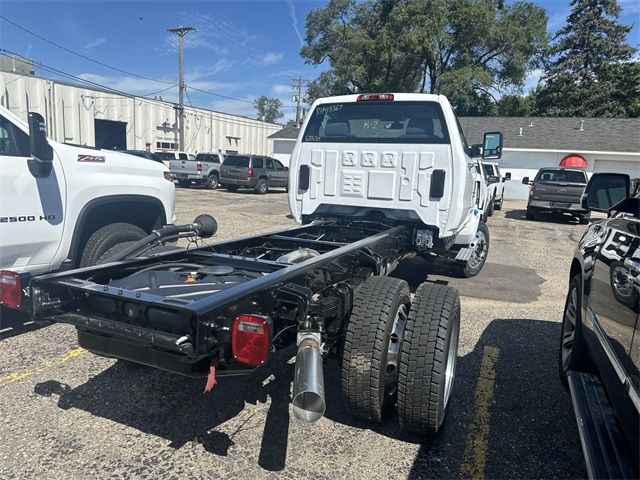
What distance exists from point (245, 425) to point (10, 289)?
5.62 feet

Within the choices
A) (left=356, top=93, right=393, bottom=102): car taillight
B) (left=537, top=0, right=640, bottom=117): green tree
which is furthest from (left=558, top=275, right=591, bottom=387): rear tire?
(left=537, top=0, right=640, bottom=117): green tree

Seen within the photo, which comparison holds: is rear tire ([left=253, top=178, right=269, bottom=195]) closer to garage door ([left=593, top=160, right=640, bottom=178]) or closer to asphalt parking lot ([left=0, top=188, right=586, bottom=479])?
asphalt parking lot ([left=0, top=188, right=586, bottom=479])

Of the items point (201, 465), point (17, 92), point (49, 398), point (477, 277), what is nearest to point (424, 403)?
point (201, 465)

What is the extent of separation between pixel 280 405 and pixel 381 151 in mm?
Answer: 3245

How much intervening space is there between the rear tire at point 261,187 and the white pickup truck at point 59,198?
1784 centimetres

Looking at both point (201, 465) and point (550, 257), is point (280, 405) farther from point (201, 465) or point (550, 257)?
point (550, 257)

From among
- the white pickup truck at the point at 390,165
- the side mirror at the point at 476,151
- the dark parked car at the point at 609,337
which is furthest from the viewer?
the side mirror at the point at 476,151

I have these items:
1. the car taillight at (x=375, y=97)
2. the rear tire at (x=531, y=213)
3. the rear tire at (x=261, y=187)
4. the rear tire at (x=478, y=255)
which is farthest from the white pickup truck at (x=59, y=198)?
the rear tire at (x=261, y=187)

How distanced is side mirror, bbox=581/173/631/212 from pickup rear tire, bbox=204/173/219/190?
2247 cm

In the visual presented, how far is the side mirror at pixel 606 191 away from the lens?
10.9 feet

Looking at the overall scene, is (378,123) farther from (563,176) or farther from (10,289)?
(563,176)

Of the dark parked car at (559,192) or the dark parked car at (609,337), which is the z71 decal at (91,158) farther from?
the dark parked car at (559,192)

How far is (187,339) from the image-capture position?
231cm

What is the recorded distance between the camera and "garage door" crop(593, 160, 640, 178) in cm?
2678
